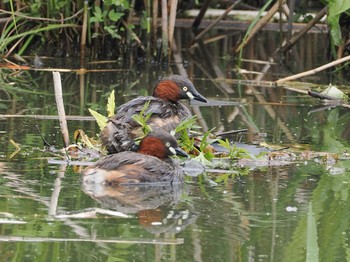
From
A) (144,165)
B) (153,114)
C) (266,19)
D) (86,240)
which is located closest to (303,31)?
(266,19)

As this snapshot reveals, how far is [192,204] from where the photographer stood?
607 cm

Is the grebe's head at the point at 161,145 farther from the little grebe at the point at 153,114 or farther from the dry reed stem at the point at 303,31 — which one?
the dry reed stem at the point at 303,31

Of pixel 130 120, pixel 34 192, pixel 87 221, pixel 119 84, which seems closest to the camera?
pixel 87 221

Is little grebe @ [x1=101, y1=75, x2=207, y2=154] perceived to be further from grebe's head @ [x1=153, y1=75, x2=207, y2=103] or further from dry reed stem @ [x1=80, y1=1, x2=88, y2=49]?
dry reed stem @ [x1=80, y1=1, x2=88, y2=49]

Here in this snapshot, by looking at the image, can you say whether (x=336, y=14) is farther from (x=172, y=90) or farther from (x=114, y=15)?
(x=172, y=90)

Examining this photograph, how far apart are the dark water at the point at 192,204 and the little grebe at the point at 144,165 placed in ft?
0.32

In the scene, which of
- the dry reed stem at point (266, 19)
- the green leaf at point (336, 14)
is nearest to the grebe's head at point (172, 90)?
the green leaf at point (336, 14)

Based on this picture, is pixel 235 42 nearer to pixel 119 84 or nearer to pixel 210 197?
pixel 119 84

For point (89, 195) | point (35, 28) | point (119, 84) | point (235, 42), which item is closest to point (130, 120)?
point (89, 195)

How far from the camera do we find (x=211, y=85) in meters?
11.2

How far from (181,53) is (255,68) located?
131cm

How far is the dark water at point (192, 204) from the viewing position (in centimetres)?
508

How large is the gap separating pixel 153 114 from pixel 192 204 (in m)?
1.60

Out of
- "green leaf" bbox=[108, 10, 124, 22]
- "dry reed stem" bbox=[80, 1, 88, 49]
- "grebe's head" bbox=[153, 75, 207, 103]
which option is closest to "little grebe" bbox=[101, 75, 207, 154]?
"grebe's head" bbox=[153, 75, 207, 103]
